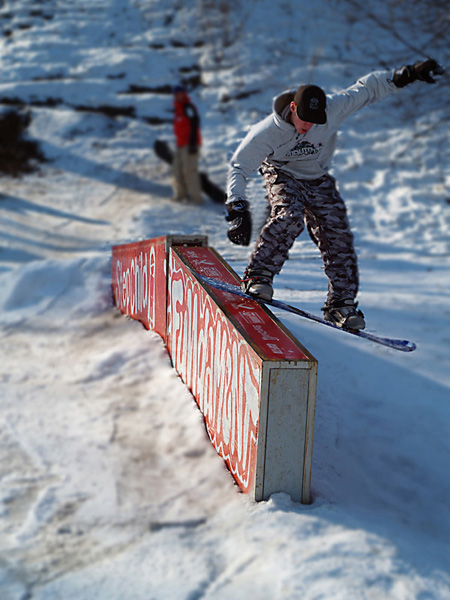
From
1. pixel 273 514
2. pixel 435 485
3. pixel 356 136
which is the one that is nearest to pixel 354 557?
pixel 273 514

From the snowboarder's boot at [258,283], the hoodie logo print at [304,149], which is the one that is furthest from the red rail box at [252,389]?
the hoodie logo print at [304,149]

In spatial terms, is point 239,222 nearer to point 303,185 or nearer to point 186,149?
point 303,185

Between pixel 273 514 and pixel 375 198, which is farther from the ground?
pixel 375 198

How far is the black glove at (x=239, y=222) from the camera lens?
10.8 ft

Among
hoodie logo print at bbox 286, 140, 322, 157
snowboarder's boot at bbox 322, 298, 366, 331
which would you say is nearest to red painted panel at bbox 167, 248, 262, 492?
snowboarder's boot at bbox 322, 298, 366, 331

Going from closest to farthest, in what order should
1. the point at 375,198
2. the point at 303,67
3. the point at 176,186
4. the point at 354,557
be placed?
1. the point at 354,557
2. the point at 375,198
3. the point at 176,186
4. the point at 303,67

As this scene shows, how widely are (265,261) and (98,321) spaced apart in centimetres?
253

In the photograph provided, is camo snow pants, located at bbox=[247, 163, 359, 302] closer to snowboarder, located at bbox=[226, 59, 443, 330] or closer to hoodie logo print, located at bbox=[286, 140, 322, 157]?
snowboarder, located at bbox=[226, 59, 443, 330]

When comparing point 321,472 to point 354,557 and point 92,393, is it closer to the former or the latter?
point 354,557

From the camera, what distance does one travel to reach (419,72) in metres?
3.31

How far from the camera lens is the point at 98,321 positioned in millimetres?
5543

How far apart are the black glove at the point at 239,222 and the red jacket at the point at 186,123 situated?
692 centimetres

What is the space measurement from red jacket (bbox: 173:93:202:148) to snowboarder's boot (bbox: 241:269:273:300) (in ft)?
22.5

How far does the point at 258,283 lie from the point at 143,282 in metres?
1.67
